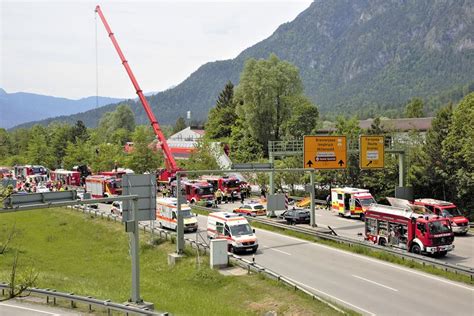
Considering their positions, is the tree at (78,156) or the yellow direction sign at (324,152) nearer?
the yellow direction sign at (324,152)

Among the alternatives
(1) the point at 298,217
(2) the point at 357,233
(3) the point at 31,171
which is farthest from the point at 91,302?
(3) the point at 31,171

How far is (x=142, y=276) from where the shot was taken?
28719 millimetres

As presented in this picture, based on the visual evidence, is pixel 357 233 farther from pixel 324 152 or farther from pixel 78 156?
pixel 78 156

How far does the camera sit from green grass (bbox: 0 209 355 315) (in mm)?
21344

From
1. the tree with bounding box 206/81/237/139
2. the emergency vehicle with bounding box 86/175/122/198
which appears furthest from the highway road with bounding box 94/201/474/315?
the tree with bounding box 206/81/237/139

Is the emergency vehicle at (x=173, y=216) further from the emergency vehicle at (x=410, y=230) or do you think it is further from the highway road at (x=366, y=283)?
the emergency vehicle at (x=410, y=230)

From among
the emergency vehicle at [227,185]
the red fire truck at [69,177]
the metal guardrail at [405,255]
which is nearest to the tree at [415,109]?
the emergency vehicle at [227,185]

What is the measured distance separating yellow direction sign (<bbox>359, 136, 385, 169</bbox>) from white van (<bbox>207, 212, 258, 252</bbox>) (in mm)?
12838

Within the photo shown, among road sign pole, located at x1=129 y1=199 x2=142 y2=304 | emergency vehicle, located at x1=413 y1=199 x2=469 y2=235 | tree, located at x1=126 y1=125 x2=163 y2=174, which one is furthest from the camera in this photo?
tree, located at x1=126 y1=125 x2=163 y2=174

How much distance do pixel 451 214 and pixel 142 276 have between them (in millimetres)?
22219

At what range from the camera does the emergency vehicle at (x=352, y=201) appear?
143ft

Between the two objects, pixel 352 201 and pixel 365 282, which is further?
pixel 352 201

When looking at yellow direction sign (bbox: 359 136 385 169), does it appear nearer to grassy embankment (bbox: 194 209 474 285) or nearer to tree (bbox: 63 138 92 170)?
grassy embankment (bbox: 194 209 474 285)

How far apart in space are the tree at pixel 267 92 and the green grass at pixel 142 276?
39379 mm
